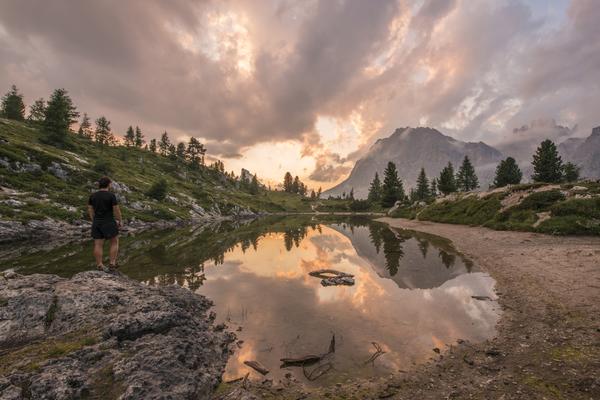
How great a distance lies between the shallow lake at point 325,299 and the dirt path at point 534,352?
2.49 feet

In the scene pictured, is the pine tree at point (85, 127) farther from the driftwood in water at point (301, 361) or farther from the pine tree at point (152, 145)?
the driftwood in water at point (301, 361)

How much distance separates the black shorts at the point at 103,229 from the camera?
12245 mm

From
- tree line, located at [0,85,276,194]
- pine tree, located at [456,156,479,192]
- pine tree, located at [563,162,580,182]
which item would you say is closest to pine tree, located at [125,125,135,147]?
tree line, located at [0,85,276,194]

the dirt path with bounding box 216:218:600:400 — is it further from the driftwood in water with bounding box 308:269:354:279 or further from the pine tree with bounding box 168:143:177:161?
the pine tree with bounding box 168:143:177:161

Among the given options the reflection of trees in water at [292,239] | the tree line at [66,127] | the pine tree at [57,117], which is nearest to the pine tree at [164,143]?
the tree line at [66,127]

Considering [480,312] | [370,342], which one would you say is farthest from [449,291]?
[370,342]

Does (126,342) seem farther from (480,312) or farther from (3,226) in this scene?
(3,226)

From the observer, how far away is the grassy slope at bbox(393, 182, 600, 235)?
2833 centimetres

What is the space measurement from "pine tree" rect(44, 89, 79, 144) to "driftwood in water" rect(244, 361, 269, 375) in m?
109

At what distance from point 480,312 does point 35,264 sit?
29.0 meters

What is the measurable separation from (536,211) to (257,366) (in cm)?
A: 4336

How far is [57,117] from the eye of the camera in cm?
8469

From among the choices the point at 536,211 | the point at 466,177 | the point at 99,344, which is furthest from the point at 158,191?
the point at 466,177

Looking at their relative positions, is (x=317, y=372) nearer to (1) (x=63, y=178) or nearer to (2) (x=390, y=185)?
(1) (x=63, y=178)
